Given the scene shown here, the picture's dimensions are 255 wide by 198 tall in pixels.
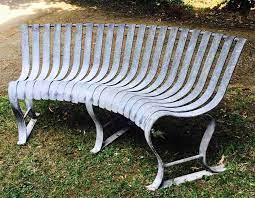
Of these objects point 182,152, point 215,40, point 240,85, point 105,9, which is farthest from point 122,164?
point 105,9

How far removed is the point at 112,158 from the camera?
4.68 metres

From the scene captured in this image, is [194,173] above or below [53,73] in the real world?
below

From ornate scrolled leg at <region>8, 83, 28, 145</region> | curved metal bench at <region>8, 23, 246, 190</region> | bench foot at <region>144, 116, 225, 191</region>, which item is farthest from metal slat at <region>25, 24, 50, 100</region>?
bench foot at <region>144, 116, 225, 191</region>

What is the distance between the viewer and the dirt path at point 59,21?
640 cm

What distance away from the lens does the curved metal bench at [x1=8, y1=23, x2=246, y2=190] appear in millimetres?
4195

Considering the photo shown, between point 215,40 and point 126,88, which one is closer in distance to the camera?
point 215,40

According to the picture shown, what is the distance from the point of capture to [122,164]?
15.1 feet

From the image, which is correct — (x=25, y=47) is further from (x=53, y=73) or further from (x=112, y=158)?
(x=112, y=158)

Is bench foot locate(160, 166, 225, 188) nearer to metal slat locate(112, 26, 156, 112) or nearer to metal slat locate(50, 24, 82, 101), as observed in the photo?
metal slat locate(112, 26, 156, 112)

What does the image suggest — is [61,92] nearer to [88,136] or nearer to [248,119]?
[88,136]

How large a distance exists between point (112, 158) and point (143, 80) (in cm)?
82

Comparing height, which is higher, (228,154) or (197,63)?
(197,63)

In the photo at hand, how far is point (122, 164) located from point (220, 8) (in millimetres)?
5398

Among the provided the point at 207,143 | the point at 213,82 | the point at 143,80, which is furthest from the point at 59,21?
the point at 207,143
